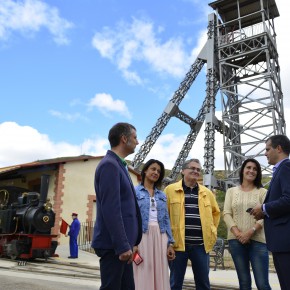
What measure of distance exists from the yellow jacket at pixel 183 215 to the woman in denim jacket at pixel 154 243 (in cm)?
12

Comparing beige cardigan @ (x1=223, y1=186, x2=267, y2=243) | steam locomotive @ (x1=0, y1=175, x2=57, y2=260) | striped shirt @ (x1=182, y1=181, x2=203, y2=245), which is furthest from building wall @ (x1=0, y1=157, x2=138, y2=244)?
beige cardigan @ (x1=223, y1=186, x2=267, y2=243)

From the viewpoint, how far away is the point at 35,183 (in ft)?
57.2

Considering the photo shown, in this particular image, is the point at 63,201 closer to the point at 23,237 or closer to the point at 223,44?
the point at 23,237

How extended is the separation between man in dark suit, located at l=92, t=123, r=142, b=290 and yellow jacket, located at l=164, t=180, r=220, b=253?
4.19 feet

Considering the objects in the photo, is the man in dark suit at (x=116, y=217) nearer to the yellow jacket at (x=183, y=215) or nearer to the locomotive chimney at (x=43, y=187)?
the yellow jacket at (x=183, y=215)

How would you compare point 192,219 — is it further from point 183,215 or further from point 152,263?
point 152,263

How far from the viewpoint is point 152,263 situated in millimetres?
3908

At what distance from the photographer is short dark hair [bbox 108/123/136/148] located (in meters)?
3.10

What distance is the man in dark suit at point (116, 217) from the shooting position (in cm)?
267

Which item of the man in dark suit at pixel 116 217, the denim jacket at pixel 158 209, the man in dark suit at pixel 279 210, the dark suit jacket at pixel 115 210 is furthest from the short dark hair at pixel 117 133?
the man in dark suit at pixel 279 210

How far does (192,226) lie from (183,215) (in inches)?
6.5

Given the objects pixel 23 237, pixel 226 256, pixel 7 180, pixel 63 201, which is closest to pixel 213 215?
pixel 23 237

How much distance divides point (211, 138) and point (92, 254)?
861 cm

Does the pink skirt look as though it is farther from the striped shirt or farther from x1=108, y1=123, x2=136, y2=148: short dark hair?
x1=108, y1=123, x2=136, y2=148: short dark hair
